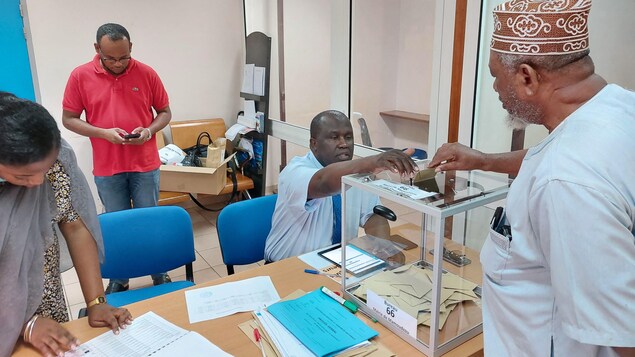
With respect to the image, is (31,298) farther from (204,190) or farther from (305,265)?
(204,190)

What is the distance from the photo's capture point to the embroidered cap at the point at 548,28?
2.93 feet

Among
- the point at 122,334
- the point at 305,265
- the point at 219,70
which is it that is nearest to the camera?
the point at 122,334

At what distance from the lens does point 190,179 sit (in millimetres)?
3652

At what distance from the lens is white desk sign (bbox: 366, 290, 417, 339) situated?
47.4 inches

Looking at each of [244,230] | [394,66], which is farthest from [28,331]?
[394,66]

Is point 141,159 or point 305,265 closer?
point 305,265

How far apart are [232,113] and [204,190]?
42.8 inches

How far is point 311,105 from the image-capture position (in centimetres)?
391

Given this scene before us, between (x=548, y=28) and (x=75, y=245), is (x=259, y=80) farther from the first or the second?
(x=548, y=28)

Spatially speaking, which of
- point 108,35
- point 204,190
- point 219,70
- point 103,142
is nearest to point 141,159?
point 103,142

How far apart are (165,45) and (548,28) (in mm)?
3686

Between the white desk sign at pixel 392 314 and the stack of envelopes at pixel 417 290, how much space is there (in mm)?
11

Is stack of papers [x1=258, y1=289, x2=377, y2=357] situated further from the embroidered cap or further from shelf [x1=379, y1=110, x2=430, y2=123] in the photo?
shelf [x1=379, y1=110, x2=430, y2=123]

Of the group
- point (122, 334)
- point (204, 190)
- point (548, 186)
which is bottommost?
point (204, 190)
